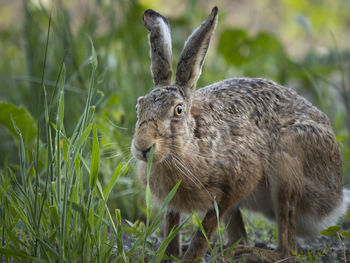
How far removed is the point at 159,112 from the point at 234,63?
3159mm

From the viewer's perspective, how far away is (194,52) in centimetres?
301

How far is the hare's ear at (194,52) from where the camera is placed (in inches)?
117

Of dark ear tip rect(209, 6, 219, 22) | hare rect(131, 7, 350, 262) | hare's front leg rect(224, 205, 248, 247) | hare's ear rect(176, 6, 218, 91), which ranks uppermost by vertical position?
dark ear tip rect(209, 6, 219, 22)

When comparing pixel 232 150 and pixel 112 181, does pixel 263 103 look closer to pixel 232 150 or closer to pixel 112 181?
pixel 232 150

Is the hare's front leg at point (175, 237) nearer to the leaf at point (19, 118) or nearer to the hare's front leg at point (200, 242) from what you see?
the hare's front leg at point (200, 242)

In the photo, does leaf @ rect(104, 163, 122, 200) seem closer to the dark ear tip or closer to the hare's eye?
the hare's eye

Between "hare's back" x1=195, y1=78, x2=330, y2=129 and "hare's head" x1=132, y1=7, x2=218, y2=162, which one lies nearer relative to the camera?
"hare's head" x1=132, y1=7, x2=218, y2=162

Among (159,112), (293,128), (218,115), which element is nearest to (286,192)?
(293,128)

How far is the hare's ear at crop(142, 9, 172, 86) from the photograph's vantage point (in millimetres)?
3100

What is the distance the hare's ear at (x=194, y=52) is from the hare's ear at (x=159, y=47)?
9 centimetres

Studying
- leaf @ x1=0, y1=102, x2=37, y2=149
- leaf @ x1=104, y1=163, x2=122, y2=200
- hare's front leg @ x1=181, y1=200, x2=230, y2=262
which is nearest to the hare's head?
leaf @ x1=104, y1=163, x2=122, y2=200

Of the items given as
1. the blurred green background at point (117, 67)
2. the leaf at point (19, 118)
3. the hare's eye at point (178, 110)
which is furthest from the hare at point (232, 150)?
the leaf at point (19, 118)

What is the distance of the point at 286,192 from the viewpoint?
3.23 meters

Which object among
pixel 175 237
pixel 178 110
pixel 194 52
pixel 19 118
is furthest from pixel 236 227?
pixel 19 118
